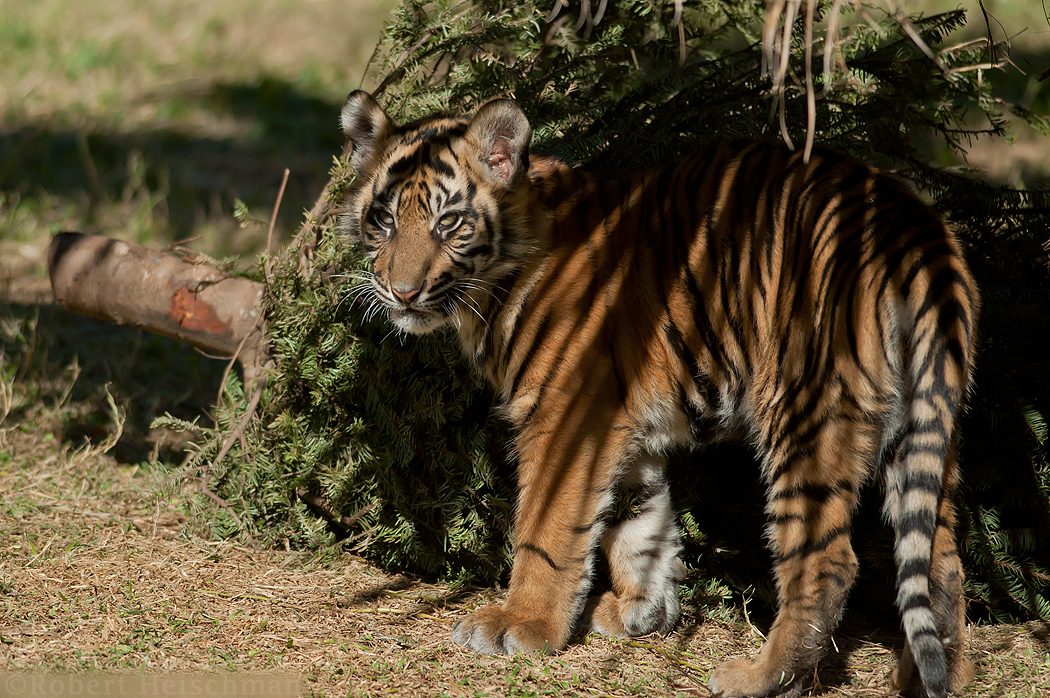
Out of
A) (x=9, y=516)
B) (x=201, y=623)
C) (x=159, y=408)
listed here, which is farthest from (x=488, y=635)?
(x=159, y=408)

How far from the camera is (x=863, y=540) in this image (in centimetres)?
353

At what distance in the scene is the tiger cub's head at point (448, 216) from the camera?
316 cm

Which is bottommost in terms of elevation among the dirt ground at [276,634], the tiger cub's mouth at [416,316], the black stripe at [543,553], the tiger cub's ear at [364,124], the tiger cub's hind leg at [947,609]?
the dirt ground at [276,634]

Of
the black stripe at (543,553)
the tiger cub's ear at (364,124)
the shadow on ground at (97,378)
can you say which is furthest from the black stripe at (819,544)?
the shadow on ground at (97,378)

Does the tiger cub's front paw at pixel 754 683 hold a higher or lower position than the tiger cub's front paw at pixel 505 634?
higher

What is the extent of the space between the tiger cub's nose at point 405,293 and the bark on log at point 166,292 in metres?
1.05

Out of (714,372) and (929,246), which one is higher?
(929,246)

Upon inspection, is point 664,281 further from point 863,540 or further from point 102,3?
point 102,3

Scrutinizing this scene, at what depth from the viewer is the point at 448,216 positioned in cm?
323

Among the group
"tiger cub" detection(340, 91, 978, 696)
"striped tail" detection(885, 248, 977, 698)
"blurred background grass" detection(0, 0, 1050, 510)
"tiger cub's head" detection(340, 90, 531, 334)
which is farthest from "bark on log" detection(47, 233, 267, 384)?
"striped tail" detection(885, 248, 977, 698)

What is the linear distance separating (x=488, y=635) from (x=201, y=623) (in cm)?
93

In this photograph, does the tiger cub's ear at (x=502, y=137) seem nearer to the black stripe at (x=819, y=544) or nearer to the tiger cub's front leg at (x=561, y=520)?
the tiger cub's front leg at (x=561, y=520)

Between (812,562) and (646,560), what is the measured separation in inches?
30.1

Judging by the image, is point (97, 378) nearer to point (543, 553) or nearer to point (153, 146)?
point (543, 553)
